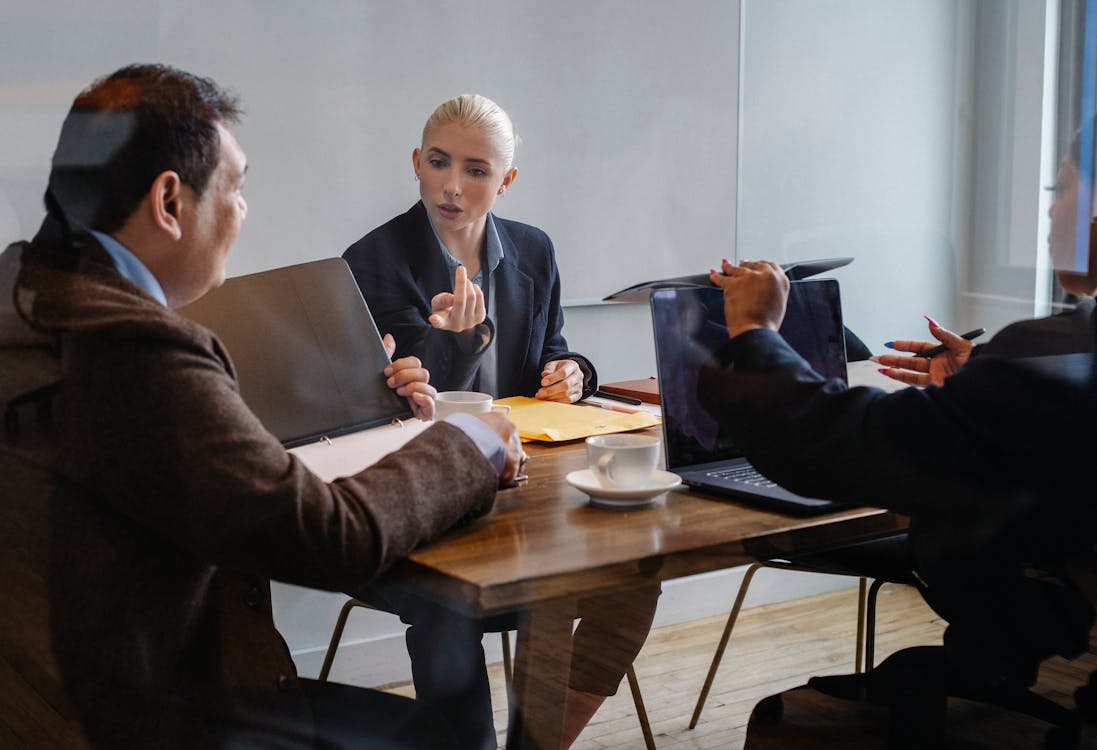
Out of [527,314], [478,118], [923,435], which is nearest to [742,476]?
[923,435]

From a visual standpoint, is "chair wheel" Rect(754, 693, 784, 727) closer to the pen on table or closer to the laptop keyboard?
the laptop keyboard

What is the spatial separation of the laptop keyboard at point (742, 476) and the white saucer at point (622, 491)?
0.27 ft

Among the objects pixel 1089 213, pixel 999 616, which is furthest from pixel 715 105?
pixel 999 616

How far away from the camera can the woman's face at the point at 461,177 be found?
2102mm

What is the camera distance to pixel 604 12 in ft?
8.34

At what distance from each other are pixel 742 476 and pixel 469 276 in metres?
0.90

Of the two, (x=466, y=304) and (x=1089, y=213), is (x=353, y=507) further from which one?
(x=466, y=304)

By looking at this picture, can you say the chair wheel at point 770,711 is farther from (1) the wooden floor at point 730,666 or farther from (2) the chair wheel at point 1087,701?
(2) the chair wheel at point 1087,701

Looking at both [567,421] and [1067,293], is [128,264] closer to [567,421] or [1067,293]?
[567,421]

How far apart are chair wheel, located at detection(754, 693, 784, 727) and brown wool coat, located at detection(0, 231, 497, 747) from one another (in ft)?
1.83

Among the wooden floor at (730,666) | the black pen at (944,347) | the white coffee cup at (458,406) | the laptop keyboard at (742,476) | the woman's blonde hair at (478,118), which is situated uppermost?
the woman's blonde hair at (478,118)

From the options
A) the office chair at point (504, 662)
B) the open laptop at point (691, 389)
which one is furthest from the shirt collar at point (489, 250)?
the open laptop at point (691, 389)

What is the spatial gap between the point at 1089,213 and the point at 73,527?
3.44 feet

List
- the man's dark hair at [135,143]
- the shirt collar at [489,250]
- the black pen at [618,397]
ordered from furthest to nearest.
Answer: the shirt collar at [489,250]
the black pen at [618,397]
the man's dark hair at [135,143]
